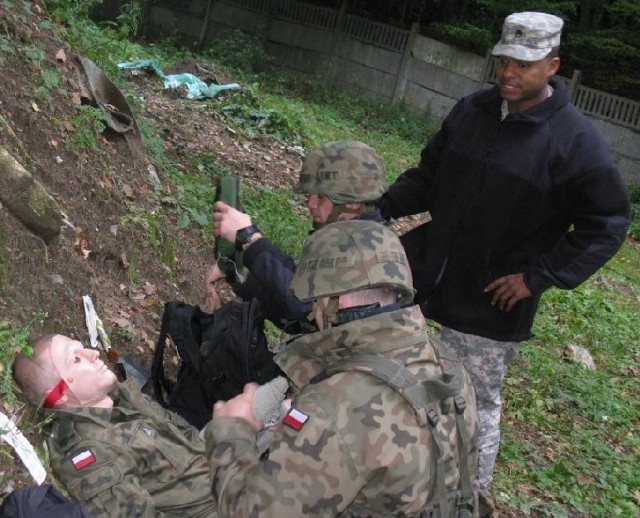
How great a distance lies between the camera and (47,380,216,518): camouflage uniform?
2986mm

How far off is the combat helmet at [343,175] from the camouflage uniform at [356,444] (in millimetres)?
1471

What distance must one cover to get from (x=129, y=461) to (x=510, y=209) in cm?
215

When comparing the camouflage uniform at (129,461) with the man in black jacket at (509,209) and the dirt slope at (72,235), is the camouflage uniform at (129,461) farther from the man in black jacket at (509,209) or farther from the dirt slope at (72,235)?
the man in black jacket at (509,209)

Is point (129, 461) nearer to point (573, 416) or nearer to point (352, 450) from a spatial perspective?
point (352, 450)

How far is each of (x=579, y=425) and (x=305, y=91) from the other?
14.5 metres

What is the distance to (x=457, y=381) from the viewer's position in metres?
2.69

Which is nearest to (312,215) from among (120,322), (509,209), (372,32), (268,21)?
(509,209)

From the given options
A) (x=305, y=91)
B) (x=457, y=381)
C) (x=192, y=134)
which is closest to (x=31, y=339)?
(x=457, y=381)

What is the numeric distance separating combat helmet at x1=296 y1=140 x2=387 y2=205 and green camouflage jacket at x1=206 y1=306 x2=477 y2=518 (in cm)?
161

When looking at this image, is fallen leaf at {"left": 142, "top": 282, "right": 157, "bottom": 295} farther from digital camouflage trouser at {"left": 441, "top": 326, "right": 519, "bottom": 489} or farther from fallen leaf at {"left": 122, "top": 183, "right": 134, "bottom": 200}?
digital camouflage trouser at {"left": 441, "top": 326, "right": 519, "bottom": 489}

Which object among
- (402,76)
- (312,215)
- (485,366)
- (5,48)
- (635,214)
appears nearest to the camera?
(485,366)

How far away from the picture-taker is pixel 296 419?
243 centimetres

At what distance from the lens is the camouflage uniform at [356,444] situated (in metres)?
2.40

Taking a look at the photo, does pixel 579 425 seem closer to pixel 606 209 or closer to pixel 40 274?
pixel 606 209
